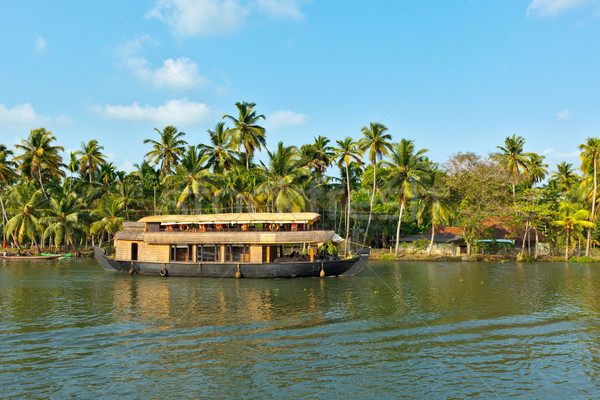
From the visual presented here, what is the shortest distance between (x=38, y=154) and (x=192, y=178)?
19.4 meters

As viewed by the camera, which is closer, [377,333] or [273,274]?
[377,333]

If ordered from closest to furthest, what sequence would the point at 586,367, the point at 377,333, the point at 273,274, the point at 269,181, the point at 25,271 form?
the point at 586,367
the point at 377,333
the point at 273,274
the point at 25,271
the point at 269,181

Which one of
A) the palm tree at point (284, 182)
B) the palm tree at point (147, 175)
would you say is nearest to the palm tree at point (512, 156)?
the palm tree at point (284, 182)

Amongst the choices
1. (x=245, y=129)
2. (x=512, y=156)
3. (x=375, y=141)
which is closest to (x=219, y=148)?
(x=245, y=129)

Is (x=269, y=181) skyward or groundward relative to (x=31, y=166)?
groundward

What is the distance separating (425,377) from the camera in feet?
34.3

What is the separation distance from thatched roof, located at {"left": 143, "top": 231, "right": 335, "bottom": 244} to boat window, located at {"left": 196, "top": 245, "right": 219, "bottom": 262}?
920 millimetres

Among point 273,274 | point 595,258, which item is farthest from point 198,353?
point 595,258

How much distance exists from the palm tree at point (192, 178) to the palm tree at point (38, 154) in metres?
A: 16.5

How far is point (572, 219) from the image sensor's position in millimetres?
44531

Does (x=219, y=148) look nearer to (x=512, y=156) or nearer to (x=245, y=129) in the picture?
(x=245, y=129)

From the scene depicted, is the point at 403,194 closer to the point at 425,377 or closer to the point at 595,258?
the point at 595,258

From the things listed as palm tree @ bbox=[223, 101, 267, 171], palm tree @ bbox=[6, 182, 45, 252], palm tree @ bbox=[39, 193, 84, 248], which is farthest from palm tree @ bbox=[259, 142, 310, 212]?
palm tree @ bbox=[6, 182, 45, 252]

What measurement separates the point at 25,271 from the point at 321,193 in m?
31.3
